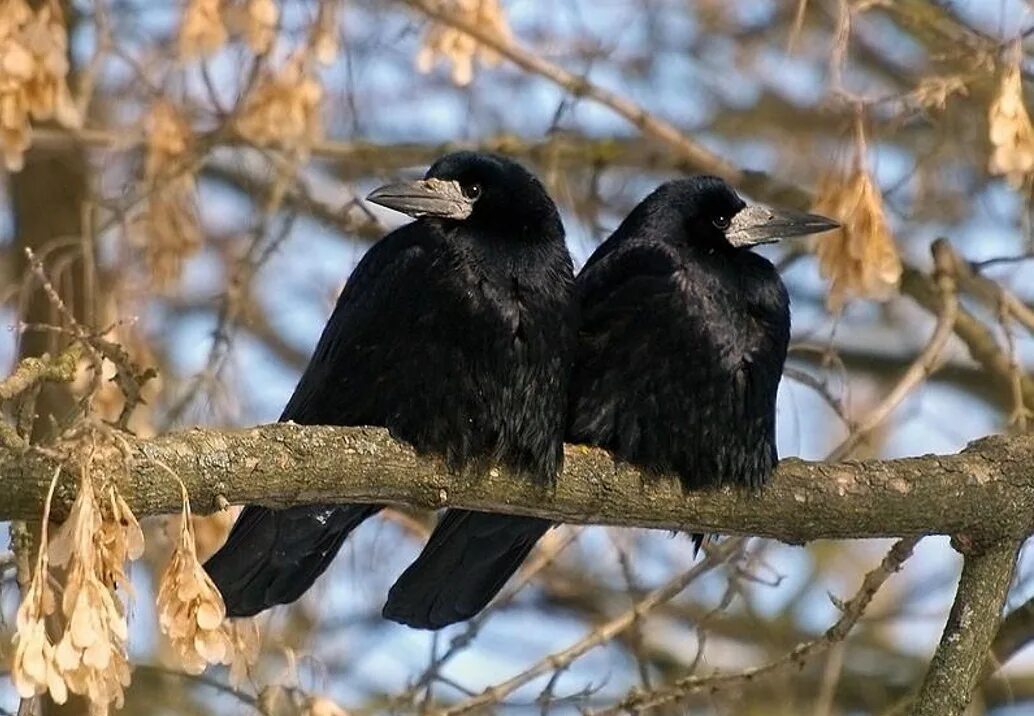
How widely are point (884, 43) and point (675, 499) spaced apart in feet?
12.8

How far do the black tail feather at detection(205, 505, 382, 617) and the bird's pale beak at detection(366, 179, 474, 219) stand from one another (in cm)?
70

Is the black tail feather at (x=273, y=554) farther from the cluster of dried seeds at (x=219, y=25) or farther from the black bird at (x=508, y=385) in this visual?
the cluster of dried seeds at (x=219, y=25)

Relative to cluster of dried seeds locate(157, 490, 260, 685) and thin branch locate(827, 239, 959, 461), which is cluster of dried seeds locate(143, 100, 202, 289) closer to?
thin branch locate(827, 239, 959, 461)

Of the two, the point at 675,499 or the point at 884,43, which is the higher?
the point at 884,43

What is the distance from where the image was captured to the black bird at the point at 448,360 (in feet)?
14.0

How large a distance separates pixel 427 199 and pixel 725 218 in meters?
0.81

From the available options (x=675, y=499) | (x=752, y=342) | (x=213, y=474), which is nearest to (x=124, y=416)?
(x=213, y=474)

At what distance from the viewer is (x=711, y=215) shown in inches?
197

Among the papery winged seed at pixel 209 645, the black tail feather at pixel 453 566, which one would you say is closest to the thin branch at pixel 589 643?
the black tail feather at pixel 453 566

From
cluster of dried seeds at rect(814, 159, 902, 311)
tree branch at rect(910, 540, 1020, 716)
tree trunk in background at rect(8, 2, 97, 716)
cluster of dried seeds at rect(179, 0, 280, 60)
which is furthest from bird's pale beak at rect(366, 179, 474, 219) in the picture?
tree trunk in background at rect(8, 2, 97, 716)

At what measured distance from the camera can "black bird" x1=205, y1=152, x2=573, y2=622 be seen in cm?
427

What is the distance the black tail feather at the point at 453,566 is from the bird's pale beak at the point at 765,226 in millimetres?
885

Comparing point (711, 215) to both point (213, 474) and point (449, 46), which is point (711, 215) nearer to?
point (449, 46)

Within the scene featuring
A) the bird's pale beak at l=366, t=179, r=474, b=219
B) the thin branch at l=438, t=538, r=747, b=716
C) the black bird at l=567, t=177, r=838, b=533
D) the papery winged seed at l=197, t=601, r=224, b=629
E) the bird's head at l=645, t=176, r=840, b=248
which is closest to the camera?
the papery winged seed at l=197, t=601, r=224, b=629
